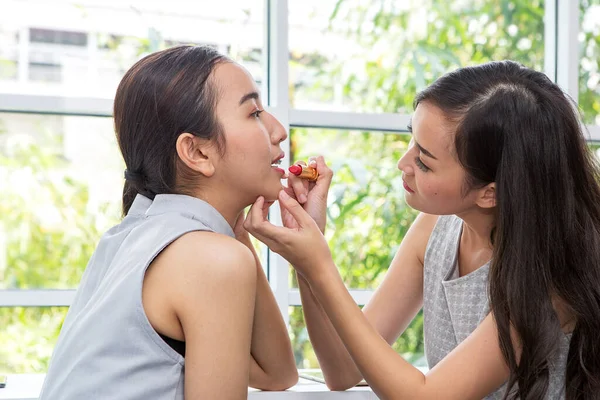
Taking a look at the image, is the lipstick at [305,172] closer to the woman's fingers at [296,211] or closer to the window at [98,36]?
the woman's fingers at [296,211]

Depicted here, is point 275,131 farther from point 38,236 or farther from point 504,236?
point 38,236

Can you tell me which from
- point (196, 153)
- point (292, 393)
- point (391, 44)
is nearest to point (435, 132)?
point (196, 153)

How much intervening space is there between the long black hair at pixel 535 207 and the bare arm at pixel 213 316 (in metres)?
0.46

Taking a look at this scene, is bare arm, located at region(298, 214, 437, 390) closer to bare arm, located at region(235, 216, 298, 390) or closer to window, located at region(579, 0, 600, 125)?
bare arm, located at region(235, 216, 298, 390)

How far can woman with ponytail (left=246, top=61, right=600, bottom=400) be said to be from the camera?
128 cm

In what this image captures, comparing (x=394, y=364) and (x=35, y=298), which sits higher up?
(x=394, y=364)

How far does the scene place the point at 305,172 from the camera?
4.68ft

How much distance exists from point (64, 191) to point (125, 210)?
646 millimetres

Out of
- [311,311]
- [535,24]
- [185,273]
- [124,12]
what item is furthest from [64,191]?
[535,24]

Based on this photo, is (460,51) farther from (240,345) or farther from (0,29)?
(240,345)

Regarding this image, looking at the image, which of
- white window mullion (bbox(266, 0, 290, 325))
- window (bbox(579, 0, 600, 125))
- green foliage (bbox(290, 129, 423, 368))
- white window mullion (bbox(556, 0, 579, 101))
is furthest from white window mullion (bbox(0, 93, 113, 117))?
window (bbox(579, 0, 600, 125))

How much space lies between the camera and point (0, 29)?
6.40ft

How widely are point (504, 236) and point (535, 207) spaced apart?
2.8 inches

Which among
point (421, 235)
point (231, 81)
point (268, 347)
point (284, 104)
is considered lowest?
point (268, 347)
